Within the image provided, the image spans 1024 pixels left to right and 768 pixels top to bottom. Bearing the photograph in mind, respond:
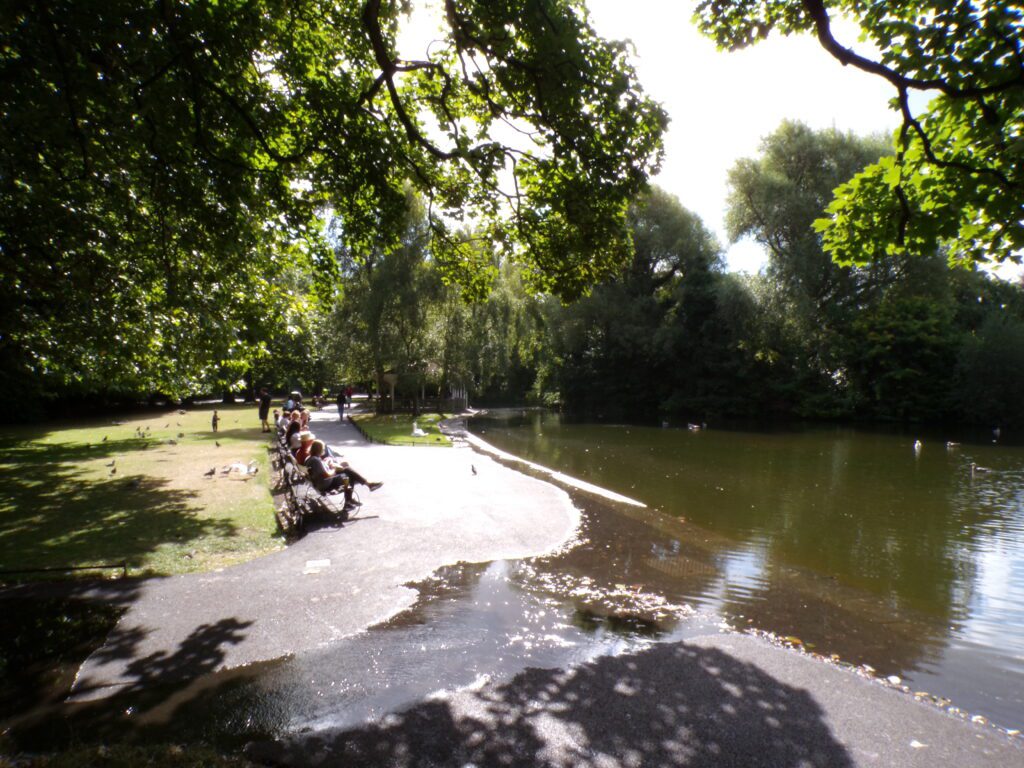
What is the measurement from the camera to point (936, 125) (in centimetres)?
549

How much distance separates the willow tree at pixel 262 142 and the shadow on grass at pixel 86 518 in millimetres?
3220

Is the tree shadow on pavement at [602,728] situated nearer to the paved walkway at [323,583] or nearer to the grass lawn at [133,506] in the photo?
the paved walkway at [323,583]

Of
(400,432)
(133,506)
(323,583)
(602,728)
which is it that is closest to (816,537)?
(602,728)

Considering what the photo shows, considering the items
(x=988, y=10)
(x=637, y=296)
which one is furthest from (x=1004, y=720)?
(x=637, y=296)

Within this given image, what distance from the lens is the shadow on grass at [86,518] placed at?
748 centimetres

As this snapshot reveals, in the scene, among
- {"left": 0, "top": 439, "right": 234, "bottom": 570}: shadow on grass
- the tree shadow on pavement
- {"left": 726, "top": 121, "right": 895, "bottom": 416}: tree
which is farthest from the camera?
{"left": 726, "top": 121, "right": 895, "bottom": 416}: tree

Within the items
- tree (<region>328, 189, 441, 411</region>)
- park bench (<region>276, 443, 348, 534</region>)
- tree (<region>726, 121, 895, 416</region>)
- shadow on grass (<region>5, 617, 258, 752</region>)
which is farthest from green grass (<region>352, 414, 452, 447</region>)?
tree (<region>726, 121, 895, 416</region>)

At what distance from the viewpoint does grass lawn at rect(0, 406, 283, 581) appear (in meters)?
7.49

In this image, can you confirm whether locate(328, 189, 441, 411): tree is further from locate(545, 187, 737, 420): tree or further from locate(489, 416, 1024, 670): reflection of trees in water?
locate(545, 187, 737, 420): tree

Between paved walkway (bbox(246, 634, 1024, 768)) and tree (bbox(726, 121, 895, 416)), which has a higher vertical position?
tree (bbox(726, 121, 895, 416))

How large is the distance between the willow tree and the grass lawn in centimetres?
332

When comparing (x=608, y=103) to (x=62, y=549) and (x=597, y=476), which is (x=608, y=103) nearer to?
(x=62, y=549)

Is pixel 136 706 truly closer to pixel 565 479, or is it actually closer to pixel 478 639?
pixel 478 639

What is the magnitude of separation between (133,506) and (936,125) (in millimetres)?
13181
